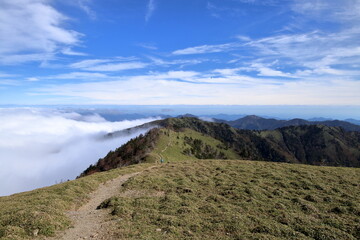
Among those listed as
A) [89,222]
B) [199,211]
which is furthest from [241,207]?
[89,222]

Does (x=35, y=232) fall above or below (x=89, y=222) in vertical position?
above

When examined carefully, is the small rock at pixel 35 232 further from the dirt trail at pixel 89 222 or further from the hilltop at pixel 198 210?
the dirt trail at pixel 89 222

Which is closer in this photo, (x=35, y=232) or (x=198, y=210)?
(x=35, y=232)

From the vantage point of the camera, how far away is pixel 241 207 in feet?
67.4

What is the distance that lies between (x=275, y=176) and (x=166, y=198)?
1922 centimetres

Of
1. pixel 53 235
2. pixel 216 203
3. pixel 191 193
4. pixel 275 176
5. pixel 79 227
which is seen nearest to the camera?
pixel 53 235

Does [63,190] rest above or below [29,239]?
below

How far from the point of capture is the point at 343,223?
1709 cm

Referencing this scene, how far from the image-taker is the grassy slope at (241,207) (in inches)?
615

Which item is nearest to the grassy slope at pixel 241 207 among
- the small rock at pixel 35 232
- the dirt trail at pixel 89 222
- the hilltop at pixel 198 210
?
the hilltop at pixel 198 210

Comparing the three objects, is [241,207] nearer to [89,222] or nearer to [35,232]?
[89,222]

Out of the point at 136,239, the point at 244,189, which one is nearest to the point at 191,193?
the point at 244,189

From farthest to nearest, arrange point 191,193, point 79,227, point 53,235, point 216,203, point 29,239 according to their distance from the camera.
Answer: point 191,193, point 216,203, point 79,227, point 53,235, point 29,239

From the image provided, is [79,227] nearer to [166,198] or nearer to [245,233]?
[166,198]
